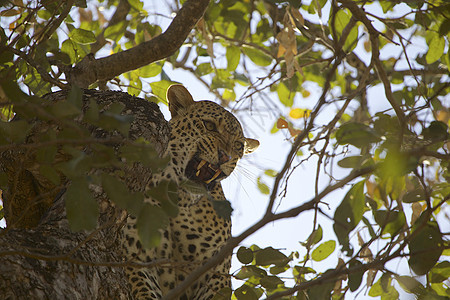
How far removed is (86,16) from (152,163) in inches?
206

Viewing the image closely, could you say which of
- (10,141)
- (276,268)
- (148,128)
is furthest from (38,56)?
(276,268)

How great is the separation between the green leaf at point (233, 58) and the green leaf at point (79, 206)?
12.6 ft

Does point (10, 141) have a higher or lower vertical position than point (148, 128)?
lower

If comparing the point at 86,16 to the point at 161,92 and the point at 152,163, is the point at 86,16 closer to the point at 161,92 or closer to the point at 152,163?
the point at 161,92

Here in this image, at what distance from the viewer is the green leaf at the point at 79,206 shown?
2.11 metres

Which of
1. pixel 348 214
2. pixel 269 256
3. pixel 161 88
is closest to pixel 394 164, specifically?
pixel 348 214

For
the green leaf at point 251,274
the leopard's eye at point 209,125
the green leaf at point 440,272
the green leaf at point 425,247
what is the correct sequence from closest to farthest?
the green leaf at point 425,247
the green leaf at point 440,272
the green leaf at point 251,274
the leopard's eye at point 209,125

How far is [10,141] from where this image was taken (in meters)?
2.49

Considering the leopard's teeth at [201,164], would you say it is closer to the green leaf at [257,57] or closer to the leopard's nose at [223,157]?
the leopard's nose at [223,157]

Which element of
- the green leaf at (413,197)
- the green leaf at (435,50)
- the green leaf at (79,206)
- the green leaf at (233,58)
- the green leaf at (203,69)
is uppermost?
the green leaf at (203,69)

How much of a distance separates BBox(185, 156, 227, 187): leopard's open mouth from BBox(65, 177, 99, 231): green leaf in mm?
3392

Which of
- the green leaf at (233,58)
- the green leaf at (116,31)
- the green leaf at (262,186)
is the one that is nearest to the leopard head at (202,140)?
the green leaf at (262,186)

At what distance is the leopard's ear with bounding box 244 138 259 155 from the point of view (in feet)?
21.0

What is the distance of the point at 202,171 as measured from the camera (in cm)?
564
